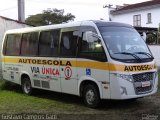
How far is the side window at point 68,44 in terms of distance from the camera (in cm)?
1222

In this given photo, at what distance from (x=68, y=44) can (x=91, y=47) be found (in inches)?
44.6

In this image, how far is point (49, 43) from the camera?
13508mm

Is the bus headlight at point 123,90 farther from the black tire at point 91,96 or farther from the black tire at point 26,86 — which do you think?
the black tire at point 26,86

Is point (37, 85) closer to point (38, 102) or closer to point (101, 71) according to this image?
point (38, 102)

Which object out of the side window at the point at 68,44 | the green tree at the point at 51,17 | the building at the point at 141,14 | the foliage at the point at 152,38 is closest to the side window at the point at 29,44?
the side window at the point at 68,44

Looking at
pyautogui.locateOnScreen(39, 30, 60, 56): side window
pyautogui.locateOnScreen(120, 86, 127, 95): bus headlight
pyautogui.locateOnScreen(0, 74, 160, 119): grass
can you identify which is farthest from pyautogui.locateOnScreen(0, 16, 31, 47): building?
pyautogui.locateOnScreen(120, 86, 127, 95): bus headlight

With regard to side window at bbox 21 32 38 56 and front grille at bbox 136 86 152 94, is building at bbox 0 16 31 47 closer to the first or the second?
side window at bbox 21 32 38 56

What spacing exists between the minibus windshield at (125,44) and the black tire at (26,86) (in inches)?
177

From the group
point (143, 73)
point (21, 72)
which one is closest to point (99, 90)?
point (143, 73)

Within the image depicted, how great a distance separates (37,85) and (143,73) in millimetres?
4522

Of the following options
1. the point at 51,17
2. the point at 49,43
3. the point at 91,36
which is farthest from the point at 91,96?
the point at 51,17

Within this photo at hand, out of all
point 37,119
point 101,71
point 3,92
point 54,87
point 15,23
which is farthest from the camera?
point 15,23

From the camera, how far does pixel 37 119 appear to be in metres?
10.1

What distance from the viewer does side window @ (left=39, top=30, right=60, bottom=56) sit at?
1314cm
